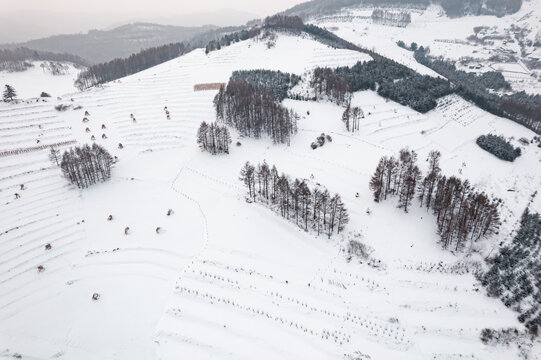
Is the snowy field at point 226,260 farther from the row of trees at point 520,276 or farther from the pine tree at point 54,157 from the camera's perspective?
the row of trees at point 520,276

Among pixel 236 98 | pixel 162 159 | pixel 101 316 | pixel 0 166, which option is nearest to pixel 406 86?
pixel 236 98

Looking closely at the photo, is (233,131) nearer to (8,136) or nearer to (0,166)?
(0,166)

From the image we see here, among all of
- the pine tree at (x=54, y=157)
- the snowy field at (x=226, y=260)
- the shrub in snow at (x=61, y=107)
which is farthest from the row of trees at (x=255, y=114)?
the shrub in snow at (x=61, y=107)

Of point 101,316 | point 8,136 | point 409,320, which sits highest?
point 8,136

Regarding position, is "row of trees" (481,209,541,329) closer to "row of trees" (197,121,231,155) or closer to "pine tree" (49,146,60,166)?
"row of trees" (197,121,231,155)

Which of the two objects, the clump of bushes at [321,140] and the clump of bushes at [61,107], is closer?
the clump of bushes at [321,140]

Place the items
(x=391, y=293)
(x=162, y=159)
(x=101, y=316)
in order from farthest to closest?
(x=162, y=159)
(x=391, y=293)
(x=101, y=316)

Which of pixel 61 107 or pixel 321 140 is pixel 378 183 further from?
pixel 61 107
